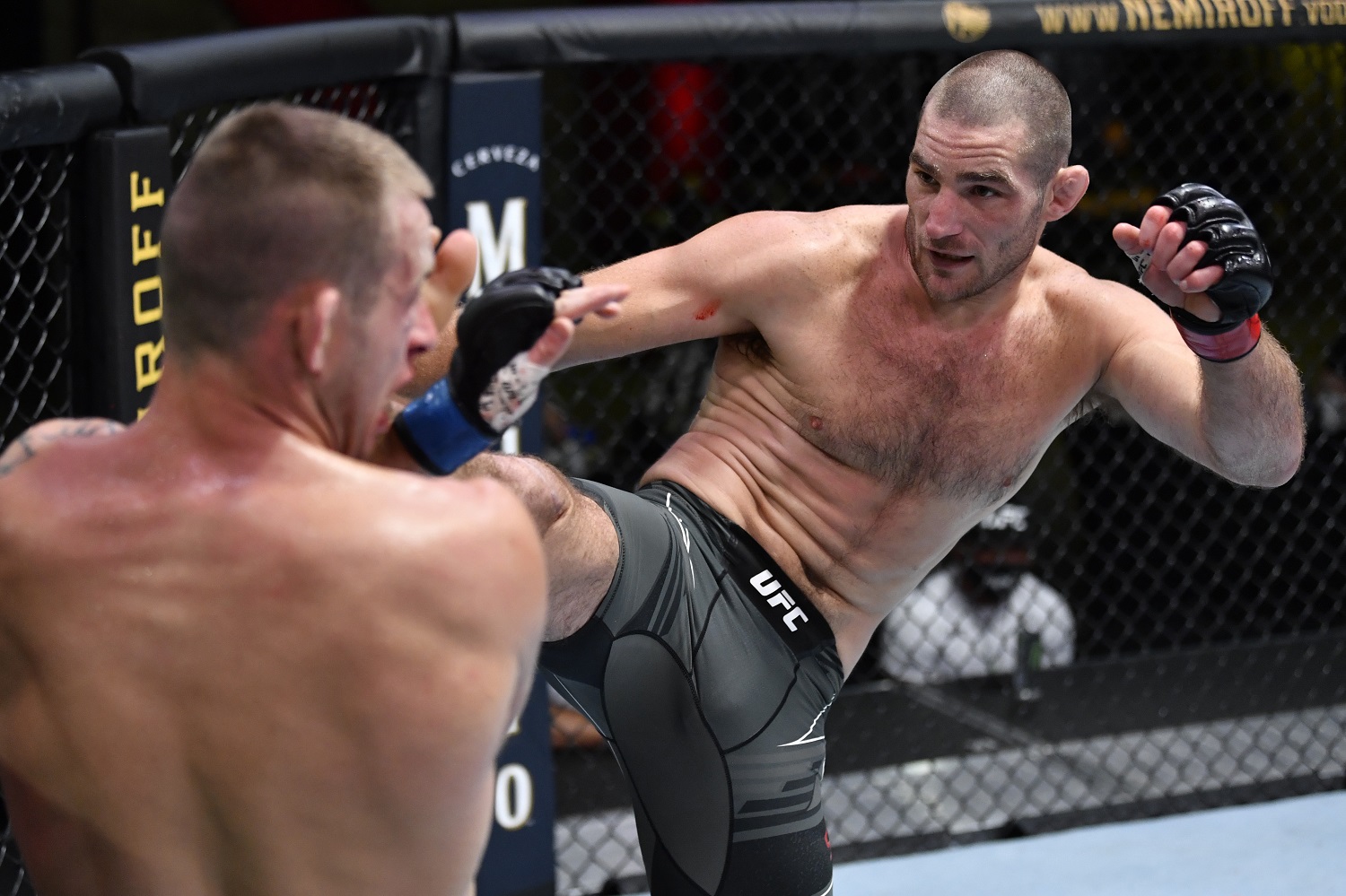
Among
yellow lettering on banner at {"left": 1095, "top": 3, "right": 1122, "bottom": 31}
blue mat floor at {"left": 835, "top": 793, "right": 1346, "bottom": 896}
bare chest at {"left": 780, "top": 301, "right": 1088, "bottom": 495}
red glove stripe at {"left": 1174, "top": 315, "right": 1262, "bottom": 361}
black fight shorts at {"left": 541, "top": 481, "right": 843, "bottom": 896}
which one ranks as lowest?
blue mat floor at {"left": 835, "top": 793, "right": 1346, "bottom": 896}

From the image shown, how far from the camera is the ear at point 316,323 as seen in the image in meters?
1.02

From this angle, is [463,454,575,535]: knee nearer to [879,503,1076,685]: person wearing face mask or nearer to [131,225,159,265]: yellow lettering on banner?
[131,225,159,265]: yellow lettering on banner

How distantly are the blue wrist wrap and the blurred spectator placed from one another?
11.5ft

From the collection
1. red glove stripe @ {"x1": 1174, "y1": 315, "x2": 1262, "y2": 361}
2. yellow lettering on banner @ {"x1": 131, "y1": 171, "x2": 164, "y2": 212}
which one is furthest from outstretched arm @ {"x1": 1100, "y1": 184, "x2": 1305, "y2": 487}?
yellow lettering on banner @ {"x1": 131, "y1": 171, "x2": 164, "y2": 212}

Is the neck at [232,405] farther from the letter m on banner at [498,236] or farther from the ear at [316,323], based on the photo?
the letter m on banner at [498,236]

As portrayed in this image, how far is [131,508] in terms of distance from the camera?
105 cm

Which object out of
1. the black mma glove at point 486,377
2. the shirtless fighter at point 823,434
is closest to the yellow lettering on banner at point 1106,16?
the shirtless fighter at point 823,434

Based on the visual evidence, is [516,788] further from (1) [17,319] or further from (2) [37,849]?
(1) [17,319]

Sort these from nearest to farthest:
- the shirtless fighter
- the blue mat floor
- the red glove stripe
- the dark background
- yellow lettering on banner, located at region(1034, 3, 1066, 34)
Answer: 1. the red glove stripe
2. the shirtless fighter
3. the blue mat floor
4. yellow lettering on banner, located at region(1034, 3, 1066, 34)
5. the dark background

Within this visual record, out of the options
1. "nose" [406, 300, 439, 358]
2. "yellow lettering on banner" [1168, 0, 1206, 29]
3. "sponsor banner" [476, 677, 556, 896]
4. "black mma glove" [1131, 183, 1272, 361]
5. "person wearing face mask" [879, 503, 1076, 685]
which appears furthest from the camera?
"person wearing face mask" [879, 503, 1076, 685]

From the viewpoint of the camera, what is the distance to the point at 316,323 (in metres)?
1.03

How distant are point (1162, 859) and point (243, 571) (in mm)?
2281

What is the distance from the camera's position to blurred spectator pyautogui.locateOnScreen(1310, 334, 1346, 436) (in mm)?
4289

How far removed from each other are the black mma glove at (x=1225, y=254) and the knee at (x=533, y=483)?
2.33ft
